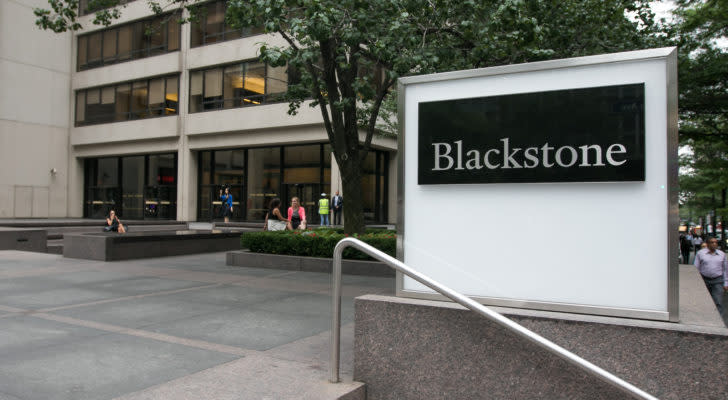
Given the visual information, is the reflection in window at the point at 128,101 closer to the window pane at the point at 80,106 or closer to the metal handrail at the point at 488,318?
the window pane at the point at 80,106

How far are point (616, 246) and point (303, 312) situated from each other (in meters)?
4.39

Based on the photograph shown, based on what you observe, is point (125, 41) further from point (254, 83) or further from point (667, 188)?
point (667, 188)

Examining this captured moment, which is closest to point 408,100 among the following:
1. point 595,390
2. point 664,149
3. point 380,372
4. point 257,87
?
point 664,149

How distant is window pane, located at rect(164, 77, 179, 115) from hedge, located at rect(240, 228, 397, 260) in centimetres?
2072

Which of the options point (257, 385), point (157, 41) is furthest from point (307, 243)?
point (157, 41)

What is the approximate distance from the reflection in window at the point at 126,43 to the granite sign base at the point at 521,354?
1201 inches

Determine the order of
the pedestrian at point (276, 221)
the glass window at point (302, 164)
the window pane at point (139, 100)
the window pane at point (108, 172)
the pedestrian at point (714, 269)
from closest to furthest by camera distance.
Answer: the pedestrian at point (714, 269), the pedestrian at point (276, 221), the glass window at point (302, 164), the window pane at point (139, 100), the window pane at point (108, 172)

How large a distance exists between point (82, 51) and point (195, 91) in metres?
11.0

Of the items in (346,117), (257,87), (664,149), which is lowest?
(664,149)

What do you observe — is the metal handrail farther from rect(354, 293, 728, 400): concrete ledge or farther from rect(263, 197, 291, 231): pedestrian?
rect(263, 197, 291, 231): pedestrian

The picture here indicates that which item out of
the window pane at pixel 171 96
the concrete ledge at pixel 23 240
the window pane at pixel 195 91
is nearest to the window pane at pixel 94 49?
the window pane at pixel 171 96

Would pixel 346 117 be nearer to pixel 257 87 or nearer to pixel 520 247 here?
pixel 520 247

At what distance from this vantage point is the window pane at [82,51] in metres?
34.5

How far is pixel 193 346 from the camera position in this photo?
16.5ft
